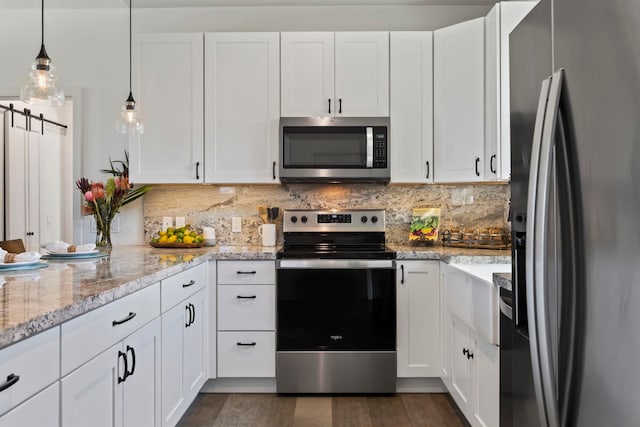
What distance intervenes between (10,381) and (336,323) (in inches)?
77.4

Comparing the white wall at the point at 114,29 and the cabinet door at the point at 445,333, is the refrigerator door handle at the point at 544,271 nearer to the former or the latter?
the cabinet door at the point at 445,333

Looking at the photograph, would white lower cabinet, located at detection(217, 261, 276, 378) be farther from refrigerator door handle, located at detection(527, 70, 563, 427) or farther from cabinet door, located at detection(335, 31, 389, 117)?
refrigerator door handle, located at detection(527, 70, 563, 427)

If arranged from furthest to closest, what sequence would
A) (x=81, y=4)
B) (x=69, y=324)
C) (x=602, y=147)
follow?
1. (x=81, y=4)
2. (x=69, y=324)
3. (x=602, y=147)

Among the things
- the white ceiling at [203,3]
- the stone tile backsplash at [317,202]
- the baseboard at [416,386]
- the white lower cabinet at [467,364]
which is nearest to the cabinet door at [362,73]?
the white ceiling at [203,3]

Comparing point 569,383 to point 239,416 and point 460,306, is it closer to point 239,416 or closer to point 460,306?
point 460,306

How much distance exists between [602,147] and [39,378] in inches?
50.0

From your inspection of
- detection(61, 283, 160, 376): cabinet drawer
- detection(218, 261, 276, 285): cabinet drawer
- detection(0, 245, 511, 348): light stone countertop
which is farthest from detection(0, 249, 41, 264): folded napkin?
detection(218, 261, 276, 285): cabinet drawer

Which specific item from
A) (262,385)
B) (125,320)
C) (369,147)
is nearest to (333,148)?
(369,147)

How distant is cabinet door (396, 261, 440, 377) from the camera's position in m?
2.74

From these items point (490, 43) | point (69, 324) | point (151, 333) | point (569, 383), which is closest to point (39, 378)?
point (69, 324)

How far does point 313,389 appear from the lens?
271cm

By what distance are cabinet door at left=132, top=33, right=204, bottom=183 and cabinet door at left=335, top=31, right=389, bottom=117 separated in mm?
Result: 965

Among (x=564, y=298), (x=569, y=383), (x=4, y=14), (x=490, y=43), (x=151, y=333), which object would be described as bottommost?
(x=151, y=333)

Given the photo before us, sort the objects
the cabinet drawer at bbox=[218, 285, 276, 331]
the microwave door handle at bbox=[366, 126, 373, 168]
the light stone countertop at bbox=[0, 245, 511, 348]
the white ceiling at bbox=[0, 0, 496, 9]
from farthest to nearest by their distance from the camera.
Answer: the white ceiling at bbox=[0, 0, 496, 9] → the microwave door handle at bbox=[366, 126, 373, 168] → the cabinet drawer at bbox=[218, 285, 276, 331] → the light stone countertop at bbox=[0, 245, 511, 348]
